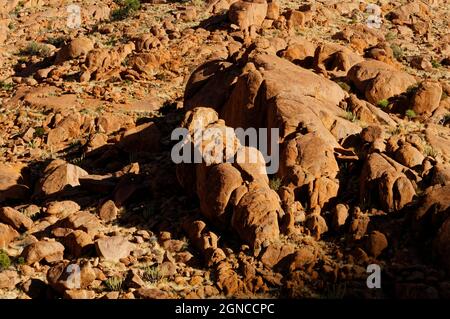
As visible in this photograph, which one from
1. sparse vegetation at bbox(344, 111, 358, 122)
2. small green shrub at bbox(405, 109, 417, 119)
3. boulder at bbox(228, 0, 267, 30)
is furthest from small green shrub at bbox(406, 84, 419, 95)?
boulder at bbox(228, 0, 267, 30)

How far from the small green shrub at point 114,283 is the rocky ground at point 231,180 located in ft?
0.18

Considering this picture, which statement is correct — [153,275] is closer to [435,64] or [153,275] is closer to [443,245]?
[443,245]

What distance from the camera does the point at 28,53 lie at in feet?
151

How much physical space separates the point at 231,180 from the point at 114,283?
521cm

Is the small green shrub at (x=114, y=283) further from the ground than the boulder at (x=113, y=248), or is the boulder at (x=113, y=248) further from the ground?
the small green shrub at (x=114, y=283)

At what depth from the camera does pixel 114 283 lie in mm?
16297

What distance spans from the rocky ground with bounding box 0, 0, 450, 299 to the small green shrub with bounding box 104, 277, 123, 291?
0.06m

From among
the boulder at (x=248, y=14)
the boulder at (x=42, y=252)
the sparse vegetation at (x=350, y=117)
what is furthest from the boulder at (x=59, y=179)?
the boulder at (x=248, y=14)

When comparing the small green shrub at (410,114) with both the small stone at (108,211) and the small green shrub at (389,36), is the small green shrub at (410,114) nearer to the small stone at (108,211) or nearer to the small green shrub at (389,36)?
the small stone at (108,211)

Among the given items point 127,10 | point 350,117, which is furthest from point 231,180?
point 127,10

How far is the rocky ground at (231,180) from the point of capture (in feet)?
53.4

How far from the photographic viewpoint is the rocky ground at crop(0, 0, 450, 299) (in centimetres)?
1628
